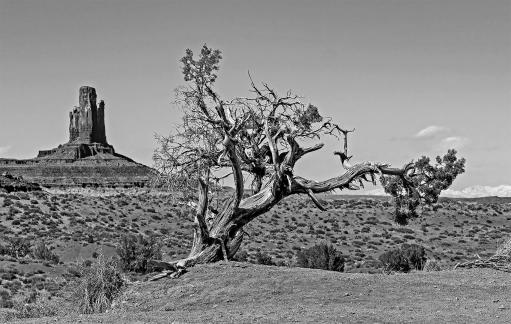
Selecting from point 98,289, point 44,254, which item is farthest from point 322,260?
point 44,254

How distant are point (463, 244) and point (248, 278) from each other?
38706 millimetres

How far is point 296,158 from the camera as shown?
17.1 m

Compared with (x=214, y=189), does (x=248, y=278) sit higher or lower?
lower

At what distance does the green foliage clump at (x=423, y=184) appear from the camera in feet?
71.1

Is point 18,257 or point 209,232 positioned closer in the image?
point 209,232

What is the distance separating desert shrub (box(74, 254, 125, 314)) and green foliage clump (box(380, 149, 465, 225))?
9.39 m

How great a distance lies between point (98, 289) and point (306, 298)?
14.6 ft

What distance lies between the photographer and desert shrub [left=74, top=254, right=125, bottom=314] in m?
14.0

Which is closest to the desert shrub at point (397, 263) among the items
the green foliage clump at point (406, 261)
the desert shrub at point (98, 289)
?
the green foliage clump at point (406, 261)

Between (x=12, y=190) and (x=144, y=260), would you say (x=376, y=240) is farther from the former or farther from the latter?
(x=12, y=190)

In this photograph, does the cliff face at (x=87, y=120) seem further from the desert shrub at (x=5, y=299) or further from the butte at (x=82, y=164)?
the desert shrub at (x=5, y=299)

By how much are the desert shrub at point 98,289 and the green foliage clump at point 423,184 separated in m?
9.39

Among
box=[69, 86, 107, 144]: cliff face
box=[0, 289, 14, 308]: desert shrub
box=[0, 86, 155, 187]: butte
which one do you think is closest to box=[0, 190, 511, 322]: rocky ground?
box=[0, 289, 14, 308]: desert shrub

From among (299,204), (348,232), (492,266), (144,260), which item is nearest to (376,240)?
(348,232)
